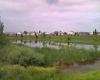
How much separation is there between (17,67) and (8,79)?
6009 millimetres

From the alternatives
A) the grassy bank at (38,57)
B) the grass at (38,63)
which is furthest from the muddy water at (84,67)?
the grassy bank at (38,57)

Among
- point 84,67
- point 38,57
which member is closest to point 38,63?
point 38,57

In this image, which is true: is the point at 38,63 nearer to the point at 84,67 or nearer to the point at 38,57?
the point at 38,57

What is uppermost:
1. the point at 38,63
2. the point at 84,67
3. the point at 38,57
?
the point at 38,57

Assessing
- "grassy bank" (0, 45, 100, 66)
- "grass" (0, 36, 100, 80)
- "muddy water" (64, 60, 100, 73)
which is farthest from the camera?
"muddy water" (64, 60, 100, 73)

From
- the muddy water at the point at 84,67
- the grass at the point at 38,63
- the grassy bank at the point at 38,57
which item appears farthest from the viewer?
the muddy water at the point at 84,67

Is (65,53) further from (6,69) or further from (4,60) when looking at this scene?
(6,69)

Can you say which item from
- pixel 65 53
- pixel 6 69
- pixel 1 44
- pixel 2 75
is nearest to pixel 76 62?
pixel 65 53

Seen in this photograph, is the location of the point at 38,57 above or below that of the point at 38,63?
above

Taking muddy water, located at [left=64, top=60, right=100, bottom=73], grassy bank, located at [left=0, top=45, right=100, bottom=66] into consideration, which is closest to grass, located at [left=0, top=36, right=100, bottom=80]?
grassy bank, located at [left=0, top=45, right=100, bottom=66]

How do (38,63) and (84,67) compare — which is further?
(84,67)

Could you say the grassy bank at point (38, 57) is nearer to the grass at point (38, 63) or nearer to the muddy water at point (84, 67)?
the grass at point (38, 63)

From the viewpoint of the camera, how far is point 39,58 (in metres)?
32.4

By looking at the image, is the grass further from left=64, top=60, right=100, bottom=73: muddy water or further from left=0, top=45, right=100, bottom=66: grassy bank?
left=64, top=60, right=100, bottom=73: muddy water
